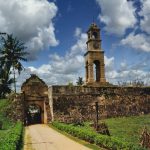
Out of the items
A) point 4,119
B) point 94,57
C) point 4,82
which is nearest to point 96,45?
point 94,57

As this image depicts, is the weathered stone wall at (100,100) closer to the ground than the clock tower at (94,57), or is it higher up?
closer to the ground

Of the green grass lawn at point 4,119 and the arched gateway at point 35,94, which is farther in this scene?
the arched gateway at point 35,94

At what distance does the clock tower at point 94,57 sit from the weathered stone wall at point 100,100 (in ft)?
3.54

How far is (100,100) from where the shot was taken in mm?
33344

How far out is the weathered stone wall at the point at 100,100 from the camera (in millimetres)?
31875

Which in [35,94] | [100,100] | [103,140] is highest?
[35,94]

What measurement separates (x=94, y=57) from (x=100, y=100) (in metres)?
4.46

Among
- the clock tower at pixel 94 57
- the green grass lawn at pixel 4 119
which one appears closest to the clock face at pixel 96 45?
the clock tower at pixel 94 57

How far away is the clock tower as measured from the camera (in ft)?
110

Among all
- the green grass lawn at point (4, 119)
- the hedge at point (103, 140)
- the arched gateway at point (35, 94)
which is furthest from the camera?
the arched gateway at point (35, 94)

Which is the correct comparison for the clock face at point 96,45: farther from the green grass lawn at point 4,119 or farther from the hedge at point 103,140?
the hedge at point 103,140

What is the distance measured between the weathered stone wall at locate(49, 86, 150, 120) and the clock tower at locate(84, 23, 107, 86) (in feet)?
3.54

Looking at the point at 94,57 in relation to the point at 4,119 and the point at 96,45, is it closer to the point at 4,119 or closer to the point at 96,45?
the point at 96,45

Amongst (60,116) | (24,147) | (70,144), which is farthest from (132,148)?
(60,116)
